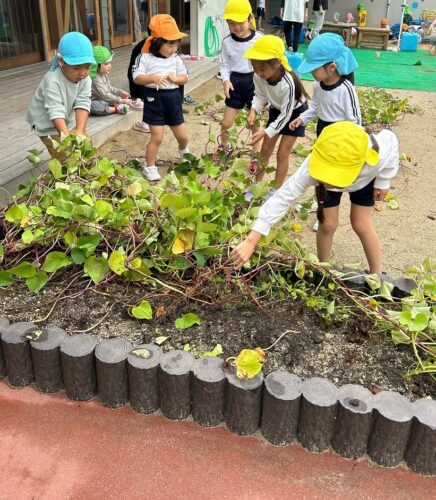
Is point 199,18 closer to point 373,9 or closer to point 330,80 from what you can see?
point 330,80

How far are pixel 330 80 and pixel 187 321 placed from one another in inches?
73.4

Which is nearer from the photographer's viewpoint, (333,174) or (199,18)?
(333,174)

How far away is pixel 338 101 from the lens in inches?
130

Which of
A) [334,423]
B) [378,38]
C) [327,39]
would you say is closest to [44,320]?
[334,423]

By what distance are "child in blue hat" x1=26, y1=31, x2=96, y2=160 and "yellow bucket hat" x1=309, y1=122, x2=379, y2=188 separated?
1.74 metres

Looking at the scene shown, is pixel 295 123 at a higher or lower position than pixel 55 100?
lower

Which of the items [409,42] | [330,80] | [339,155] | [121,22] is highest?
[339,155]

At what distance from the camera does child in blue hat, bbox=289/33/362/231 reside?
10.1ft

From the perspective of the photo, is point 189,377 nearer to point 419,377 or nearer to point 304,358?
point 304,358

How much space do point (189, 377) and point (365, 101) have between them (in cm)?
607

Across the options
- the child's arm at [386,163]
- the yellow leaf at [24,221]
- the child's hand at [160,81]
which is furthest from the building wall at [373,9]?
the yellow leaf at [24,221]

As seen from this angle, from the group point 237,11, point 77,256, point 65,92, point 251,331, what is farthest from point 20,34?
point 251,331

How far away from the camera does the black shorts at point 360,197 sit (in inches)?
103

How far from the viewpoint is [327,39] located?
3.07 m
